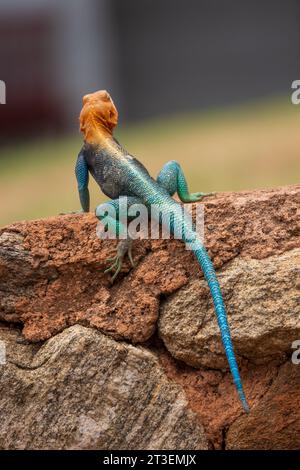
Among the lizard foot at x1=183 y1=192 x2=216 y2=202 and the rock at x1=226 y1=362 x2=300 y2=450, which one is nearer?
the rock at x1=226 y1=362 x2=300 y2=450

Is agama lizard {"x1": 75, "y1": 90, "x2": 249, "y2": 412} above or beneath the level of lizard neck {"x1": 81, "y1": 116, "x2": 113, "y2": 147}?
beneath

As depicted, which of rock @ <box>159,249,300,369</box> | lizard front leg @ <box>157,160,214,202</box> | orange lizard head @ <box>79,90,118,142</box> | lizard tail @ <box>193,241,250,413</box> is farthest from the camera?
orange lizard head @ <box>79,90,118,142</box>

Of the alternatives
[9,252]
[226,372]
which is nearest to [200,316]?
[226,372]

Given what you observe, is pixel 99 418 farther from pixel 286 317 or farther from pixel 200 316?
pixel 286 317

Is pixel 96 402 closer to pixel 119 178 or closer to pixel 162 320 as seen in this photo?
pixel 162 320

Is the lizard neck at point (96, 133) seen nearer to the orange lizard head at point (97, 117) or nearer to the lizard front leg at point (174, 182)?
the orange lizard head at point (97, 117)

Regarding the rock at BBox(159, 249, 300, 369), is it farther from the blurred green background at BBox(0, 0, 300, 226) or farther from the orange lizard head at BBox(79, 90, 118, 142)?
the blurred green background at BBox(0, 0, 300, 226)

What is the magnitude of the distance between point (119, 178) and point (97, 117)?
13.5 inches

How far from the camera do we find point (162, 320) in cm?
355

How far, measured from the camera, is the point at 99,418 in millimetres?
3518

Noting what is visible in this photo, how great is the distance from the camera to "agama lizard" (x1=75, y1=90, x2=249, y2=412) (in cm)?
355

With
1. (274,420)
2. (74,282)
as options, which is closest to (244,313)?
(274,420)

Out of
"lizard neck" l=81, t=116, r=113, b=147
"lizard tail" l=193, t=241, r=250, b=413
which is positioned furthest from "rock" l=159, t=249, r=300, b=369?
"lizard neck" l=81, t=116, r=113, b=147

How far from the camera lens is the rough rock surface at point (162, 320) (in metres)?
3.48
